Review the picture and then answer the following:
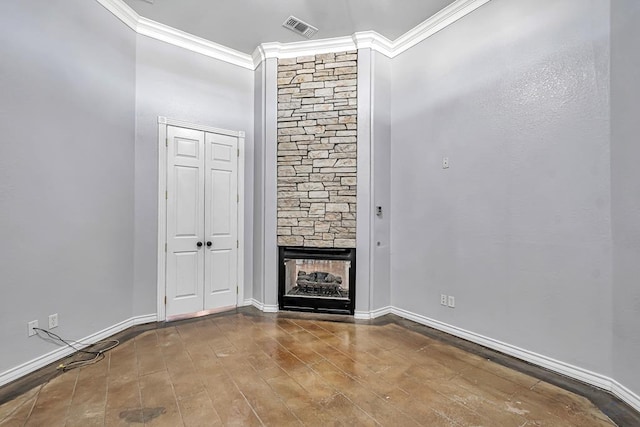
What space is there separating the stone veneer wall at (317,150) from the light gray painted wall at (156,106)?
2.61 feet

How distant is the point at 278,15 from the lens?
3.17 m

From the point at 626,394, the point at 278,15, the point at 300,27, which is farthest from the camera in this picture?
the point at 300,27

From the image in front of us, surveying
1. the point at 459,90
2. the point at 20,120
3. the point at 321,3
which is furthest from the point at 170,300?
the point at 459,90

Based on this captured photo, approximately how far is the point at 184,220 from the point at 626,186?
3.98 meters

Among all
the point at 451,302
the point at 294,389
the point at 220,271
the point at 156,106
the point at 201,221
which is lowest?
the point at 294,389

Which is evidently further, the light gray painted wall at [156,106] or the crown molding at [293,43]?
the light gray painted wall at [156,106]

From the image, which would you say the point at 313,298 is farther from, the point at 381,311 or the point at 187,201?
the point at 187,201

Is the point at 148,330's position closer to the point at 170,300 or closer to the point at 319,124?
the point at 170,300

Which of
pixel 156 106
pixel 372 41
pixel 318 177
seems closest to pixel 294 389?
pixel 318 177

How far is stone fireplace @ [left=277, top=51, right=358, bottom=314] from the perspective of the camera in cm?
360

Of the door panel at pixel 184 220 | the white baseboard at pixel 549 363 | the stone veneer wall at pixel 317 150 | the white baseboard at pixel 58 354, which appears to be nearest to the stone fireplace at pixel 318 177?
the stone veneer wall at pixel 317 150

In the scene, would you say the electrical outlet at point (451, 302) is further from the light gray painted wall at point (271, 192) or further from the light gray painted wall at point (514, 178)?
the light gray painted wall at point (271, 192)

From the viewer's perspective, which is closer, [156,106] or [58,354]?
[58,354]

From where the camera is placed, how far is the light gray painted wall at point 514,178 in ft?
7.04
